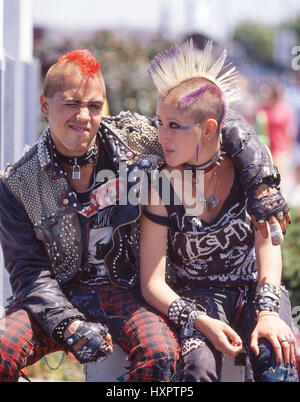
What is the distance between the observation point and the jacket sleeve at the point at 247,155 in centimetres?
299

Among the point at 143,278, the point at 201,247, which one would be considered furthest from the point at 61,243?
the point at 201,247

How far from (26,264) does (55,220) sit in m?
0.26

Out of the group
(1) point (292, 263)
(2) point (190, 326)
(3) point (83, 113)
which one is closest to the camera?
(2) point (190, 326)

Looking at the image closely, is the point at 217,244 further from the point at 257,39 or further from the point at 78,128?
the point at 257,39

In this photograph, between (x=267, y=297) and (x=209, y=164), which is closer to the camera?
(x=267, y=297)

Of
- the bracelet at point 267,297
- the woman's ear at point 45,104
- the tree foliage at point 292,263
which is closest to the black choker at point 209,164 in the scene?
the bracelet at point 267,297

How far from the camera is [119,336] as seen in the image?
3070 mm

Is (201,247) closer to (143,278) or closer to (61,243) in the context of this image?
(143,278)

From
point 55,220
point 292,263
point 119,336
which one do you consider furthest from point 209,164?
point 292,263

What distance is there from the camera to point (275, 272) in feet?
9.93

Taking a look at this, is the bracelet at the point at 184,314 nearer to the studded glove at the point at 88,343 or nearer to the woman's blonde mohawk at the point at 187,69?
the studded glove at the point at 88,343

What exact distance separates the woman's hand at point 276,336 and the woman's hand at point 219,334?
0.08m

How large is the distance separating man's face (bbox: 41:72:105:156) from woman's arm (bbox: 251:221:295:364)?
3.25ft

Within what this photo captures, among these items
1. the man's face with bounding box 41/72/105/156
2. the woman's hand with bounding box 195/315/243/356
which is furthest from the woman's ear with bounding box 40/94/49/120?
the woman's hand with bounding box 195/315/243/356
